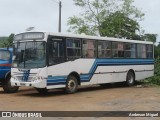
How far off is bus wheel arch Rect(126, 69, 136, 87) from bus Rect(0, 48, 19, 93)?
301 inches

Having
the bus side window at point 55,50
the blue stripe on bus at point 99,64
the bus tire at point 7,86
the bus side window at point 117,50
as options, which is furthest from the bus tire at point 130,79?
the bus tire at point 7,86

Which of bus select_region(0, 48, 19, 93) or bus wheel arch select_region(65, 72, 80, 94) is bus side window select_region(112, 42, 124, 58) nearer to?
bus wheel arch select_region(65, 72, 80, 94)

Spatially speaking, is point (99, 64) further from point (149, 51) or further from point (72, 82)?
point (149, 51)

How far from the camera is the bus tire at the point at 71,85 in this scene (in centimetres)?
1981

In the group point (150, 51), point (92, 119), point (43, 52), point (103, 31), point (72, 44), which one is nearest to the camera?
point (92, 119)

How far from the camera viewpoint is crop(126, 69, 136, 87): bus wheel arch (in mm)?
25195

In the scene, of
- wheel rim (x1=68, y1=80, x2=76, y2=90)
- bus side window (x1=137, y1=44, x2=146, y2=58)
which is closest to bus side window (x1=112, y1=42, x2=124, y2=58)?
bus side window (x1=137, y1=44, x2=146, y2=58)

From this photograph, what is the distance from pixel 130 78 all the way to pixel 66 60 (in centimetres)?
703

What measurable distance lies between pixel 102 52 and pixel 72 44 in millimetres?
2765

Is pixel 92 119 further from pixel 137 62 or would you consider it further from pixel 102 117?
pixel 137 62

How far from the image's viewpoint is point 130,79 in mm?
25438

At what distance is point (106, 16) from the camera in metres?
42.2

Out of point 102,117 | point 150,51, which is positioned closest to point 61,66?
point 102,117

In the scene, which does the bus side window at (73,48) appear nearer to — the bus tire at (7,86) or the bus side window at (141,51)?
the bus tire at (7,86)
